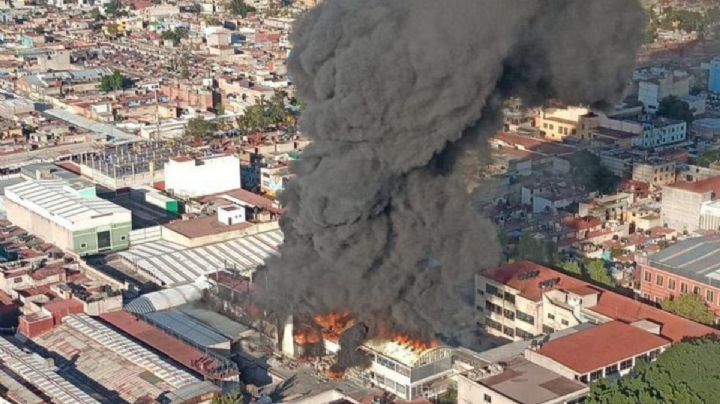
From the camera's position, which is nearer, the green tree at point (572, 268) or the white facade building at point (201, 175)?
the green tree at point (572, 268)

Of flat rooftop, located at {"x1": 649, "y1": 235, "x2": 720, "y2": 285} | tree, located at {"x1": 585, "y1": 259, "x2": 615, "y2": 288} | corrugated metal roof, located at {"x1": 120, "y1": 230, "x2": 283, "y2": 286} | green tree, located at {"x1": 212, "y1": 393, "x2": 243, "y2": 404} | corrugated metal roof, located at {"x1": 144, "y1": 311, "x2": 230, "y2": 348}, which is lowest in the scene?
corrugated metal roof, located at {"x1": 120, "y1": 230, "x2": 283, "y2": 286}

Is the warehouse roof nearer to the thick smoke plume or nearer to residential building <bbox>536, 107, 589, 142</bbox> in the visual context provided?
the thick smoke plume

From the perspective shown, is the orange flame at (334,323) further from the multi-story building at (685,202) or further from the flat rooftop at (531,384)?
the multi-story building at (685,202)

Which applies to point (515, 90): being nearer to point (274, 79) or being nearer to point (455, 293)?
point (455, 293)

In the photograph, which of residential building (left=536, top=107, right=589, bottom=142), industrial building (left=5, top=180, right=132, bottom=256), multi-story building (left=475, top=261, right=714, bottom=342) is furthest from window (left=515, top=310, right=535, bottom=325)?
residential building (left=536, top=107, right=589, bottom=142)

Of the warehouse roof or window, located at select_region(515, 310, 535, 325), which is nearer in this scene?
window, located at select_region(515, 310, 535, 325)

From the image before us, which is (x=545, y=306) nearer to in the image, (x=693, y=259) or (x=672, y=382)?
(x=693, y=259)

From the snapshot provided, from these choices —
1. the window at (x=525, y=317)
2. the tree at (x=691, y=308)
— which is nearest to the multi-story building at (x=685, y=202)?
the tree at (x=691, y=308)
